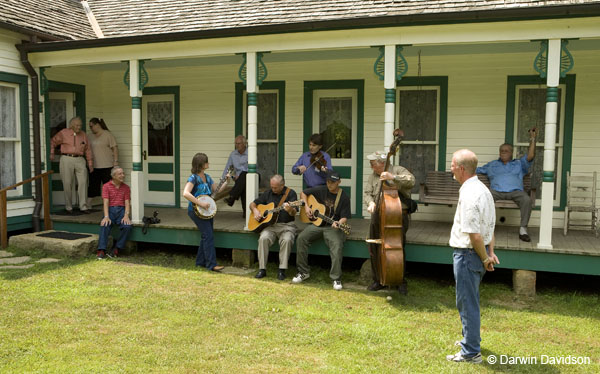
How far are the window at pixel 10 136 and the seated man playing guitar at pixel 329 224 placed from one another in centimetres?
497

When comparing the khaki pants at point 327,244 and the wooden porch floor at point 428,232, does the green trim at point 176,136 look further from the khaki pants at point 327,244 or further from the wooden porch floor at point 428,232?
the khaki pants at point 327,244

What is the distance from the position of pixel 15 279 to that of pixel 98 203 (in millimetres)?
4047

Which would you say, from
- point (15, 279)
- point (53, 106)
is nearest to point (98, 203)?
point (53, 106)

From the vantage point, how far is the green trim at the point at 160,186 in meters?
9.72

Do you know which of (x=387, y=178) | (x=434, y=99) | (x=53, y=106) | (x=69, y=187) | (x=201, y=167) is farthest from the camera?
(x=53, y=106)

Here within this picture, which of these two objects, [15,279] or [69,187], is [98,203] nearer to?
[69,187]

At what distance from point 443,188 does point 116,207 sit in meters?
4.84

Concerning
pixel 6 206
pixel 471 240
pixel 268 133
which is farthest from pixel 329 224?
pixel 6 206

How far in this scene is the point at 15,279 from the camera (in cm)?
615

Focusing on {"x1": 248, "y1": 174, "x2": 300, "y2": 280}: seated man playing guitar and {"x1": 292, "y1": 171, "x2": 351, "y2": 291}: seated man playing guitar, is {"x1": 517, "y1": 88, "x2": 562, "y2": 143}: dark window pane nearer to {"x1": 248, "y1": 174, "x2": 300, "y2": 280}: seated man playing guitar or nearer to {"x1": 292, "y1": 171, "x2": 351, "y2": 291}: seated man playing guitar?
{"x1": 292, "y1": 171, "x2": 351, "y2": 291}: seated man playing guitar

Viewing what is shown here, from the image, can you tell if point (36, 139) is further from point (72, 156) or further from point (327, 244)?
point (327, 244)

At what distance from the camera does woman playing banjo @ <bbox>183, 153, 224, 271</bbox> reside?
6.97m

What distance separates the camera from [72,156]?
880 centimetres

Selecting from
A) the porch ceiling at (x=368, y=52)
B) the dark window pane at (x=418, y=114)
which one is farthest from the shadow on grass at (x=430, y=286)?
the porch ceiling at (x=368, y=52)
